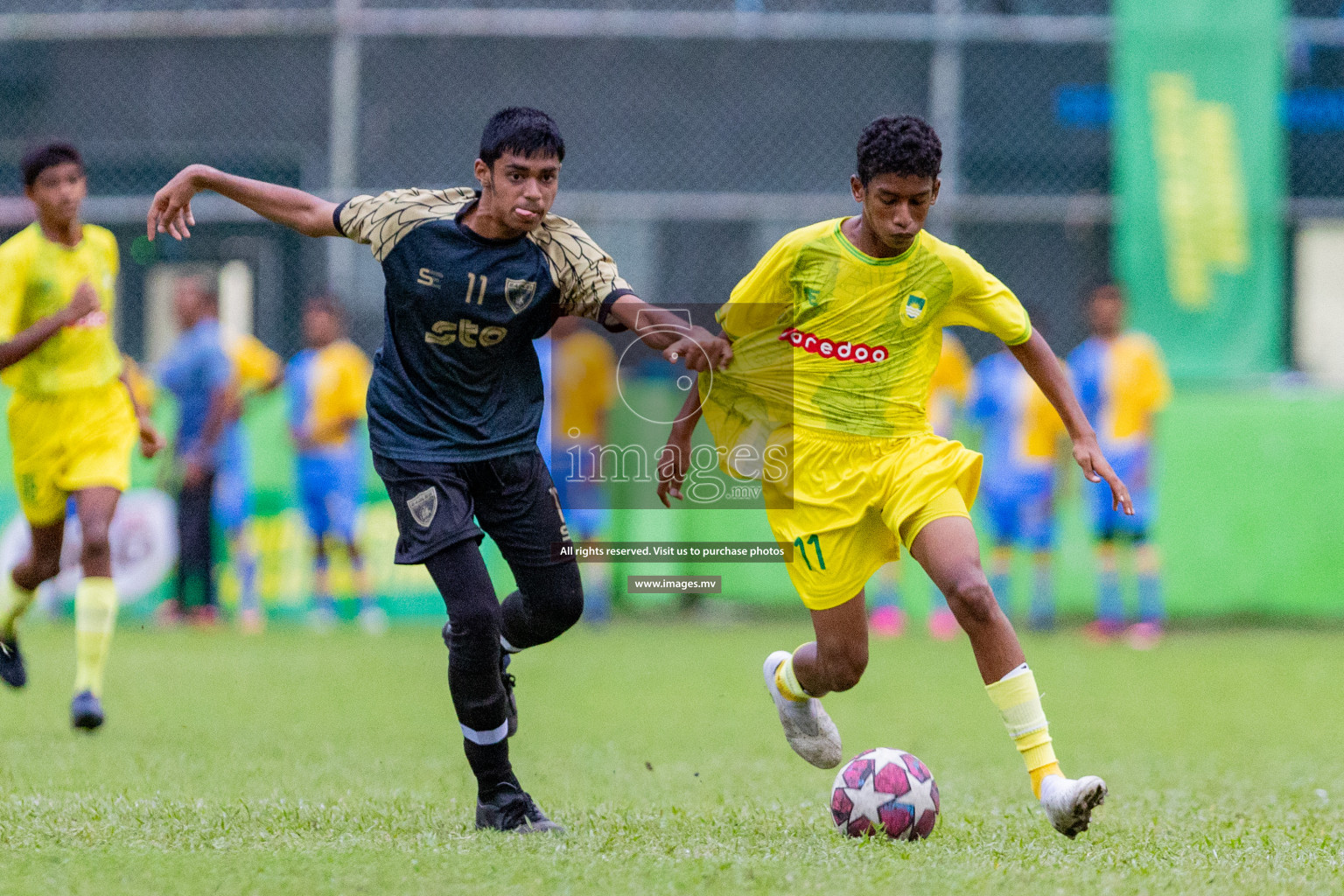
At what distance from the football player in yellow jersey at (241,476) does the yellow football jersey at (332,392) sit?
38cm

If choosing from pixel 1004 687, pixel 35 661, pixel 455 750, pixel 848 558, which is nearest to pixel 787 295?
pixel 848 558

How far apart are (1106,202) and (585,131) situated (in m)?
4.38

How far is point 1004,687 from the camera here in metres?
4.77

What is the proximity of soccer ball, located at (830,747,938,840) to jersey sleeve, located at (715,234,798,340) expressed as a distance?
4.85 ft

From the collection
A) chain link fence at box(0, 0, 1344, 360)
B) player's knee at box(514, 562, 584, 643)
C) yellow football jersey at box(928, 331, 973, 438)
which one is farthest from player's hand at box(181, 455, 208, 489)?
player's knee at box(514, 562, 584, 643)

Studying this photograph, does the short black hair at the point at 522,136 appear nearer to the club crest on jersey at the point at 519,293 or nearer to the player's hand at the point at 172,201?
the club crest on jersey at the point at 519,293

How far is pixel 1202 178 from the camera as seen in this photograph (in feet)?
40.1

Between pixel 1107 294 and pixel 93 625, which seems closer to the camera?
pixel 93 625

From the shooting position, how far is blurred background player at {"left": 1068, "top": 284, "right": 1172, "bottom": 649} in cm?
1156

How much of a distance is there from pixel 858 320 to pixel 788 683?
4.27 ft

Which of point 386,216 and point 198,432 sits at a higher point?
point 386,216

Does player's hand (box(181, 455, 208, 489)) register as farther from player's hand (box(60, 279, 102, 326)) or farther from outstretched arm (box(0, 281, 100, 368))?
player's hand (box(60, 279, 102, 326))

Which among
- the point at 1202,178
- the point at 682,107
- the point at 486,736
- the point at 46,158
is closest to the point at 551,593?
the point at 486,736

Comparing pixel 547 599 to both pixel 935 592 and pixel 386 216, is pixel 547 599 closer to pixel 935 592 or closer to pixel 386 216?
pixel 386 216
